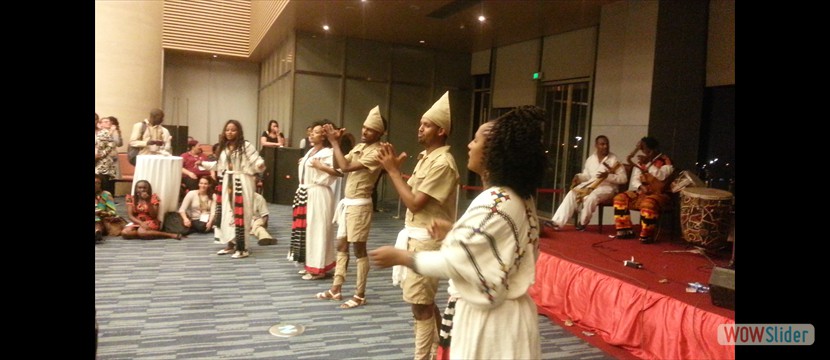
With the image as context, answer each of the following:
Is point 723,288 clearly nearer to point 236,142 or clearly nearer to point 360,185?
point 360,185

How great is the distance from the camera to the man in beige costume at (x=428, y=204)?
8.90ft

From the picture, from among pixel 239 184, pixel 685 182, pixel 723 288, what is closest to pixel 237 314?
pixel 239 184

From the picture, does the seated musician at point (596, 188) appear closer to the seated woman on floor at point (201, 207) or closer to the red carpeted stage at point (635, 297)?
the red carpeted stage at point (635, 297)

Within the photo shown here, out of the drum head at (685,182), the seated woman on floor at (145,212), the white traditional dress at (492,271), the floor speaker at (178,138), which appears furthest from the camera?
the floor speaker at (178,138)

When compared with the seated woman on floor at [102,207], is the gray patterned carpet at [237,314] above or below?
below

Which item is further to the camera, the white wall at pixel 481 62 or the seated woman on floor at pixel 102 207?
the white wall at pixel 481 62

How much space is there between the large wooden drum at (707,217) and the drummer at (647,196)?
1.92 ft

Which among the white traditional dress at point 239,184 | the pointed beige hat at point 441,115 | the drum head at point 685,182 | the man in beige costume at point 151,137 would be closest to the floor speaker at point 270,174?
the man in beige costume at point 151,137

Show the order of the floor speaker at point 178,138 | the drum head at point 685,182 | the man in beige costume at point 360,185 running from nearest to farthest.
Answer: the man in beige costume at point 360,185 → the drum head at point 685,182 → the floor speaker at point 178,138

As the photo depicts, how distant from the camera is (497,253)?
1.60 m
